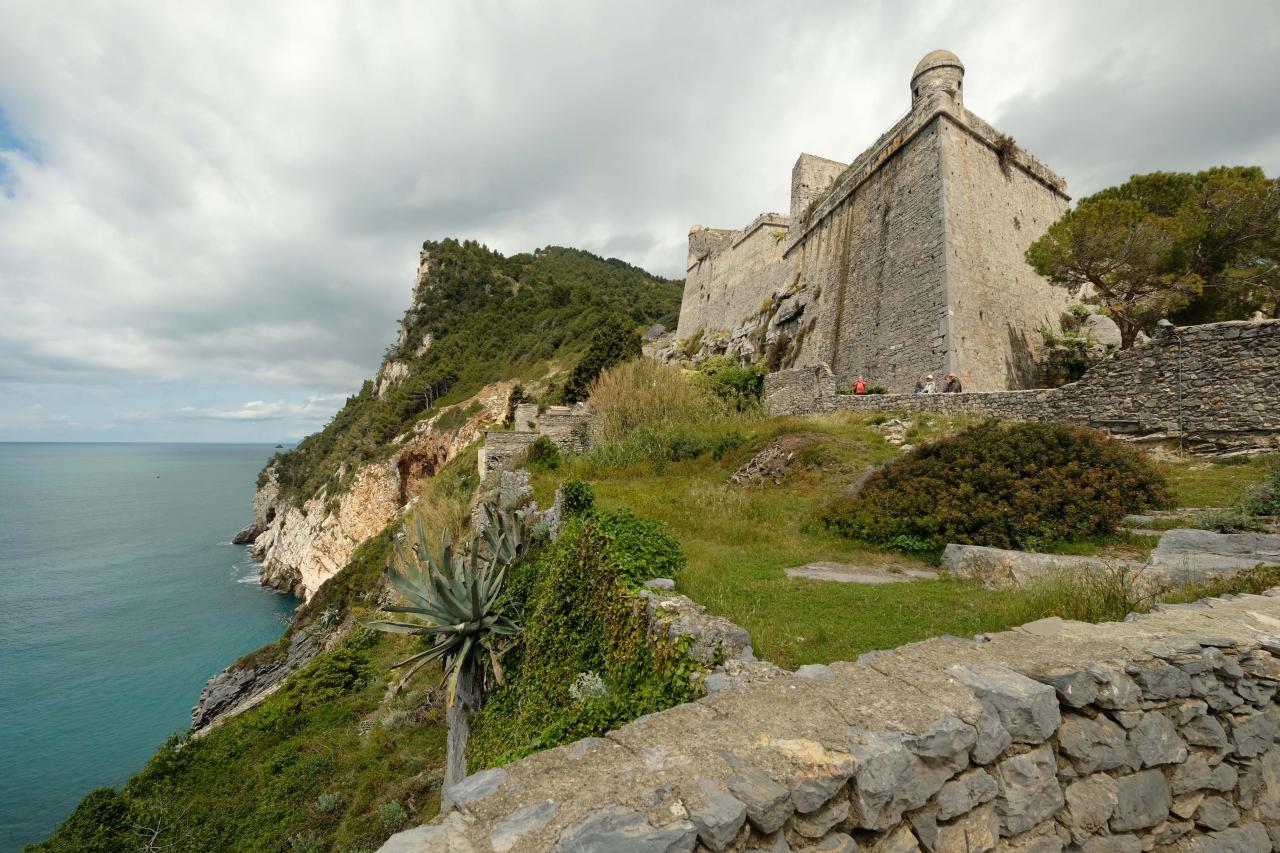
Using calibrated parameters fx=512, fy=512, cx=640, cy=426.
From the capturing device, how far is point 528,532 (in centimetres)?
926

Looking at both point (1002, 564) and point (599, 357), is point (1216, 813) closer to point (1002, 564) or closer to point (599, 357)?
point (1002, 564)

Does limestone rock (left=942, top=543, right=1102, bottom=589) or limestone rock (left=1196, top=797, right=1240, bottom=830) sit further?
limestone rock (left=942, top=543, right=1102, bottom=589)

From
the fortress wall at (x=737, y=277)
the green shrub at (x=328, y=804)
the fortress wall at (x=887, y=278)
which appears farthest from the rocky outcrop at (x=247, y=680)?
the fortress wall at (x=737, y=277)

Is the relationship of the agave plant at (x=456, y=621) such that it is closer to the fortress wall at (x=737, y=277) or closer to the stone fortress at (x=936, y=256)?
the stone fortress at (x=936, y=256)

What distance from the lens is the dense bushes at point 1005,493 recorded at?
22.1 ft

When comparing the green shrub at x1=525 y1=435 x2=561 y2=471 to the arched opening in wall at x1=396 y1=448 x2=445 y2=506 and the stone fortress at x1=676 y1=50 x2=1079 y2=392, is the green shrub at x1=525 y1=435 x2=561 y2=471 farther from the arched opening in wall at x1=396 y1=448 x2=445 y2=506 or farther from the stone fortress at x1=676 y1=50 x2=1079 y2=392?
the arched opening in wall at x1=396 y1=448 x2=445 y2=506

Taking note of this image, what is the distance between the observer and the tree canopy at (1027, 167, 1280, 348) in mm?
14094

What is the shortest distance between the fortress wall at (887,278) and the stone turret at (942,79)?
3.35 ft

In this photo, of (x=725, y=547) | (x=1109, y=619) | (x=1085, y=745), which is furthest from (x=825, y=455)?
(x=1085, y=745)

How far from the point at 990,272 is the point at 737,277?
61.6 feet

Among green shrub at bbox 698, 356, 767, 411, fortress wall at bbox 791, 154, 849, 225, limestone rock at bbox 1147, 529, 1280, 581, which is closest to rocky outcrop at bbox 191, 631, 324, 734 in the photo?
green shrub at bbox 698, 356, 767, 411

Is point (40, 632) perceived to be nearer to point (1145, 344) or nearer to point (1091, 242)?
point (1145, 344)

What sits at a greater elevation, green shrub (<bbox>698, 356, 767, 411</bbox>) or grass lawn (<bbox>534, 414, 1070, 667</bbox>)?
green shrub (<bbox>698, 356, 767, 411</bbox>)

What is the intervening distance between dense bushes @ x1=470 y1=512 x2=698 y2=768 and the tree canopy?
53.2ft
